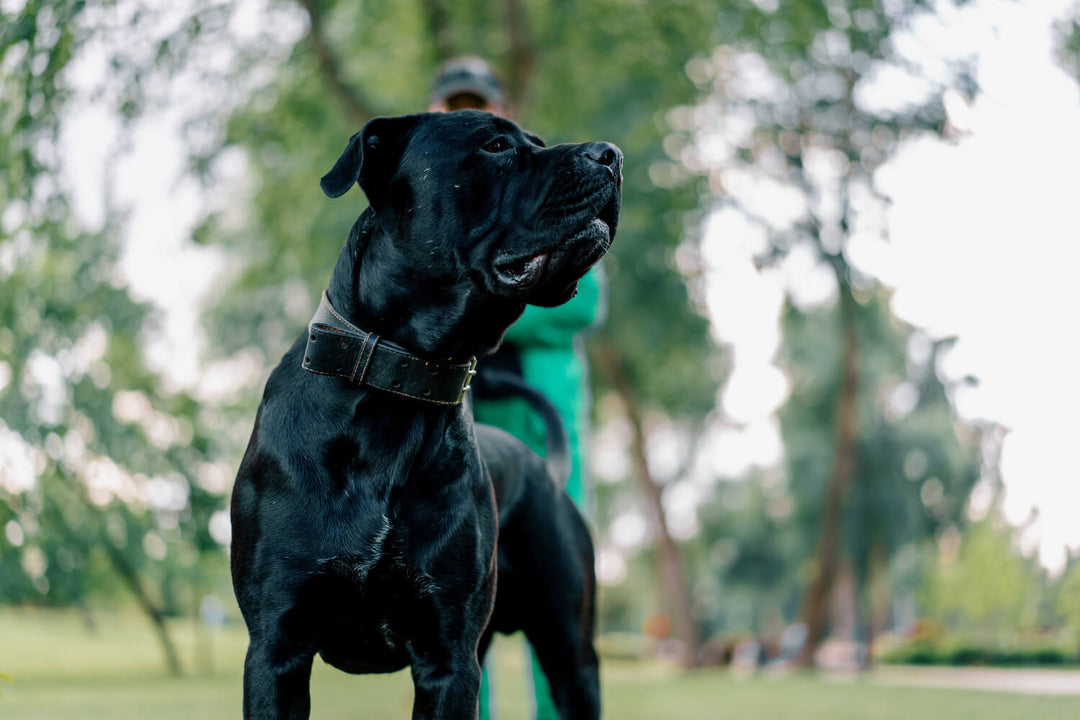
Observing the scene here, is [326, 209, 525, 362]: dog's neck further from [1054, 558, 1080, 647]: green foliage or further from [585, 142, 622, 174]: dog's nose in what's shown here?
[1054, 558, 1080, 647]: green foliage

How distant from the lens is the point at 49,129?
7125mm

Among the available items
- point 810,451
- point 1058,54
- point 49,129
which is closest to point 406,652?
point 1058,54

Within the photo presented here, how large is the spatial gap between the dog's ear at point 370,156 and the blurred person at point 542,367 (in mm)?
1613

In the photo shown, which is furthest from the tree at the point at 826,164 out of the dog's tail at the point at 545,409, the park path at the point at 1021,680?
the dog's tail at the point at 545,409

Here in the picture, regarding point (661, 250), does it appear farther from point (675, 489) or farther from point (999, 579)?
point (675, 489)

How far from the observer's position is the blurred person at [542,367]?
14.4 feet

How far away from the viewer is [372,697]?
425 inches

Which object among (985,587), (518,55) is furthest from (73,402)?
(985,587)

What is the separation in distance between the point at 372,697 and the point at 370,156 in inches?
365

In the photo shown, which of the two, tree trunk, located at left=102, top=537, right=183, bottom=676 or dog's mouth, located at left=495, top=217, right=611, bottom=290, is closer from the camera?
dog's mouth, located at left=495, top=217, right=611, bottom=290

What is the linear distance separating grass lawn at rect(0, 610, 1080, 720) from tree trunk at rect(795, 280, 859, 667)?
6159 mm

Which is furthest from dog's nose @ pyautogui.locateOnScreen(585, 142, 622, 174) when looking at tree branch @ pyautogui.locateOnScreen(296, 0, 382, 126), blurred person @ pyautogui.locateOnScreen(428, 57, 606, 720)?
tree branch @ pyautogui.locateOnScreen(296, 0, 382, 126)

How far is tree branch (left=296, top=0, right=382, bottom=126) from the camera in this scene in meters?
11.0

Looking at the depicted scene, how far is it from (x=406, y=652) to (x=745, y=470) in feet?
82.1
